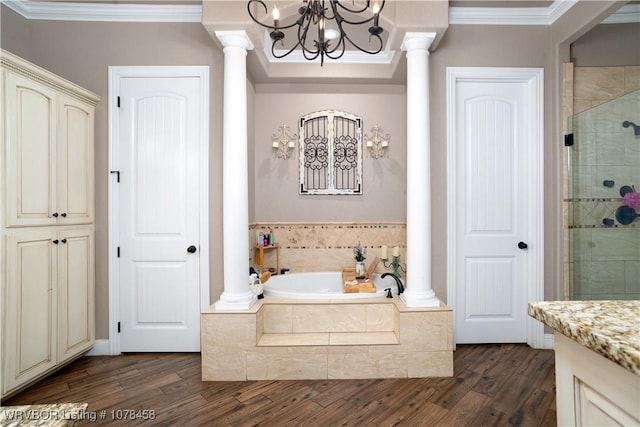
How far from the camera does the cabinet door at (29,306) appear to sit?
191cm

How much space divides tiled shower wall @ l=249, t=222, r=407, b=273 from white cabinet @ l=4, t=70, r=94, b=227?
157cm

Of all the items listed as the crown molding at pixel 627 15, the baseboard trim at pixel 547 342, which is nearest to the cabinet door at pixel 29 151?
the baseboard trim at pixel 547 342

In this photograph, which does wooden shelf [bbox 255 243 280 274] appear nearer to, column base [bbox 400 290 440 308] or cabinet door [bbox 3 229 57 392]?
column base [bbox 400 290 440 308]

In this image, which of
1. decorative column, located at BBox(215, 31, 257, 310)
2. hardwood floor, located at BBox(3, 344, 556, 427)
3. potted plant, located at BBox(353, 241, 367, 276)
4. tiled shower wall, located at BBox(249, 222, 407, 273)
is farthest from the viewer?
tiled shower wall, located at BBox(249, 222, 407, 273)

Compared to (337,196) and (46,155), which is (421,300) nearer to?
(337,196)

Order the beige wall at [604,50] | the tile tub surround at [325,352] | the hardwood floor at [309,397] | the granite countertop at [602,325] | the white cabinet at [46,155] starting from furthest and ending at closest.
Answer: the beige wall at [604,50] → the tile tub surround at [325,352] → the white cabinet at [46,155] → the hardwood floor at [309,397] → the granite countertop at [602,325]

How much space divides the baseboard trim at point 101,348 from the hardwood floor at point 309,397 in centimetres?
15

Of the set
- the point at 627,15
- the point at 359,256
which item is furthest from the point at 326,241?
the point at 627,15

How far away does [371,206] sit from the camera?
3426 millimetres

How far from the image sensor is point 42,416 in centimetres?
63

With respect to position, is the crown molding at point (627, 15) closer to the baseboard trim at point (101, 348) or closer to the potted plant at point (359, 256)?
the potted plant at point (359, 256)

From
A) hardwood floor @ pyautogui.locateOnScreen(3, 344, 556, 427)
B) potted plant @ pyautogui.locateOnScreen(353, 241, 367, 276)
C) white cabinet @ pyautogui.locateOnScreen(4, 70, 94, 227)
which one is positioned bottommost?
hardwood floor @ pyautogui.locateOnScreen(3, 344, 556, 427)

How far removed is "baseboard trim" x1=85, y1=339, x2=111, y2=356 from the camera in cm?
259

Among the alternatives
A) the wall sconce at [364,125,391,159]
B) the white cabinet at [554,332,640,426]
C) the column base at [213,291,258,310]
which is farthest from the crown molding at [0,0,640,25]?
the white cabinet at [554,332,640,426]
